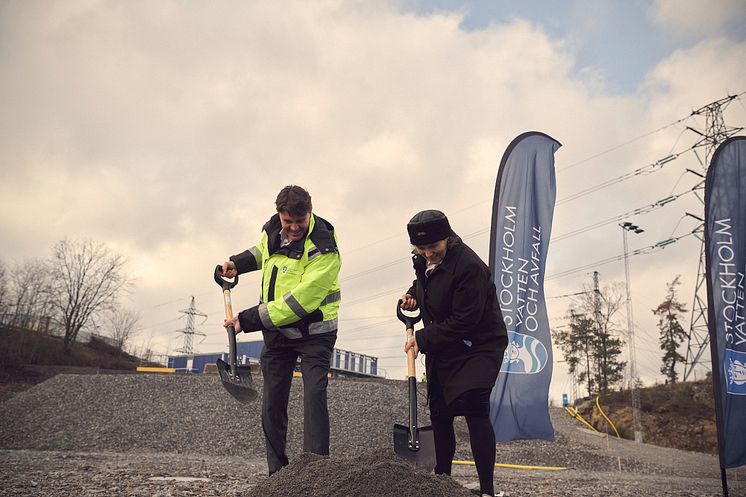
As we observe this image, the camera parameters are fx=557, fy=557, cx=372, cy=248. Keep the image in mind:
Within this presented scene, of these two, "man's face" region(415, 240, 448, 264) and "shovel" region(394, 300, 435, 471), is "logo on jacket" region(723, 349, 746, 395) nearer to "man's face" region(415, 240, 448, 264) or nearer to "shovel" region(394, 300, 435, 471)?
"shovel" region(394, 300, 435, 471)

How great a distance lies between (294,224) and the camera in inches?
132

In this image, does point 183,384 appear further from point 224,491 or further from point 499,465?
point 224,491

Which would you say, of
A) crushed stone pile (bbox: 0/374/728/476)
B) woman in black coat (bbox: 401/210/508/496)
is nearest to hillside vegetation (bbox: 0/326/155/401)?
crushed stone pile (bbox: 0/374/728/476)

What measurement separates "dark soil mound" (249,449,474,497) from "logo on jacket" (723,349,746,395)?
18.2ft

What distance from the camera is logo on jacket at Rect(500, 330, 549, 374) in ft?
20.9

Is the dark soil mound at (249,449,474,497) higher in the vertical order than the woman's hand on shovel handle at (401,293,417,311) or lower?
lower

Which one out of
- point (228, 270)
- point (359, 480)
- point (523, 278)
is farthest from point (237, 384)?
point (523, 278)

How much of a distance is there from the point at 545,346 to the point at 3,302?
30.3 m

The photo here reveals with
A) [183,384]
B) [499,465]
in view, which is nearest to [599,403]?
[499,465]

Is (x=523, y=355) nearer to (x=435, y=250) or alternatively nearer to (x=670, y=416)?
(x=435, y=250)

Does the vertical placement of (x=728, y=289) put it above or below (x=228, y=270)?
above

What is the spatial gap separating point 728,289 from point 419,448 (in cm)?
557

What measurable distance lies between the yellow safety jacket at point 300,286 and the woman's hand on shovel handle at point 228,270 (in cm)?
36

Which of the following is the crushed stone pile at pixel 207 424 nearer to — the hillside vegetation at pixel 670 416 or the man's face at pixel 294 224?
the hillside vegetation at pixel 670 416
